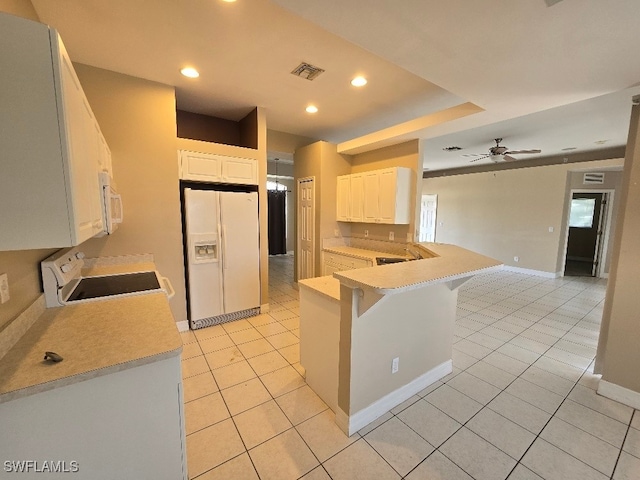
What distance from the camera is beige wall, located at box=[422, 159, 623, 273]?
19.7 ft

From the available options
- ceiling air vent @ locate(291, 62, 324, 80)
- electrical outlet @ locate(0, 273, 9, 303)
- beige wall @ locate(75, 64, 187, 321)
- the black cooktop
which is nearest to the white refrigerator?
beige wall @ locate(75, 64, 187, 321)

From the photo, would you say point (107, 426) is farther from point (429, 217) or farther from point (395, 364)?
point (429, 217)

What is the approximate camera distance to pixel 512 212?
672 cm

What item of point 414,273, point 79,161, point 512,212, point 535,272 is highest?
point 79,161

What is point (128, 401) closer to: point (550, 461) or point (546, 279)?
point (550, 461)

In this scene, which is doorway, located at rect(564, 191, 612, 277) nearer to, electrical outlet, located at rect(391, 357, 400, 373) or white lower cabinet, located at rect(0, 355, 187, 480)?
electrical outlet, located at rect(391, 357, 400, 373)

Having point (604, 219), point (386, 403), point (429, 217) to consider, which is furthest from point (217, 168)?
point (604, 219)

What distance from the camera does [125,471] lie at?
1.13 meters

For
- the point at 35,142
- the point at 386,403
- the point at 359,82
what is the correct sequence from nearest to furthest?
the point at 35,142 < the point at 386,403 < the point at 359,82

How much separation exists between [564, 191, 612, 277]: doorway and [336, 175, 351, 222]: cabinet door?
602 cm

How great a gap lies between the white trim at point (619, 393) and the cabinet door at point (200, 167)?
4382 millimetres

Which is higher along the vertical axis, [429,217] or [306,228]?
[429,217]

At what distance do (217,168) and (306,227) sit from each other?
206 centimetres

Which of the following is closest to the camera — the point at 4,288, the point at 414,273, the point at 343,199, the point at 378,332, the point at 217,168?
the point at 4,288
